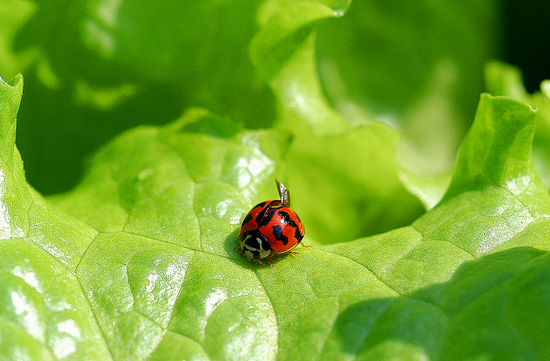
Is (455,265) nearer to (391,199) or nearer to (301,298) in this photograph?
(301,298)

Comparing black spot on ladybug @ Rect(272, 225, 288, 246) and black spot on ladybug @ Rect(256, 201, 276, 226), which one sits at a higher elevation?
black spot on ladybug @ Rect(256, 201, 276, 226)

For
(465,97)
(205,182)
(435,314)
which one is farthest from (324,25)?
(435,314)

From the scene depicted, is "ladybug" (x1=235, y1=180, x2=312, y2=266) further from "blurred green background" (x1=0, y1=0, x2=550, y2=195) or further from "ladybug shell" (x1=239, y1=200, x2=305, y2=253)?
"blurred green background" (x1=0, y1=0, x2=550, y2=195)

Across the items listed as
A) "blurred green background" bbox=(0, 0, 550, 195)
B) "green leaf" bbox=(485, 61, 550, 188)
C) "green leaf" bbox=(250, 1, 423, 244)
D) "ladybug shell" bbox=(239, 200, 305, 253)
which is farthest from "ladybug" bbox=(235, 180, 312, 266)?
"green leaf" bbox=(485, 61, 550, 188)

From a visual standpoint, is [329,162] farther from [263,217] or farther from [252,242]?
[252,242]

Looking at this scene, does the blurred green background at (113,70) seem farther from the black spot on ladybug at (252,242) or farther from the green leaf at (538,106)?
the green leaf at (538,106)

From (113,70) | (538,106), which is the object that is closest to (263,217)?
(113,70)

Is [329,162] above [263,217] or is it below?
below
